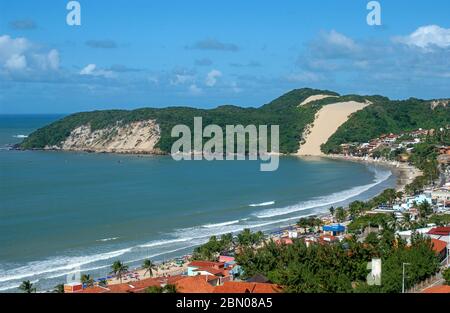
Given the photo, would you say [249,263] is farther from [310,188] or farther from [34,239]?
[310,188]

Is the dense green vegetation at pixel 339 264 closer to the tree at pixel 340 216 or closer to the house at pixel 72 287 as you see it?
the house at pixel 72 287

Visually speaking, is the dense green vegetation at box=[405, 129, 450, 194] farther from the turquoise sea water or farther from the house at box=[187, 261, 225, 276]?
the house at box=[187, 261, 225, 276]

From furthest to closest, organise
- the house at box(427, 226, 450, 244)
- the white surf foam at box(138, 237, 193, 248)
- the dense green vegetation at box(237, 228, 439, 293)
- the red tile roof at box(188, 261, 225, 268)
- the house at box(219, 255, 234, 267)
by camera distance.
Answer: the white surf foam at box(138, 237, 193, 248) < the house at box(427, 226, 450, 244) < the house at box(219, 255, 234, 267) < the red tile roof at box(188, 261, 225, 268) < the dense green vegetation at box(237, 228, 439, 293)

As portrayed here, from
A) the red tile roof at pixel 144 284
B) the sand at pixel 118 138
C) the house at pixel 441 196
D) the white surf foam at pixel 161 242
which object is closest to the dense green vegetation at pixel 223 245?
the white surf foam at pixel 161 242

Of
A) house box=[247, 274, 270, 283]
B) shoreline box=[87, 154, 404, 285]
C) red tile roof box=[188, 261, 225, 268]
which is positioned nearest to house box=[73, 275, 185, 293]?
shoreline box=[87, 154, 404, 285]

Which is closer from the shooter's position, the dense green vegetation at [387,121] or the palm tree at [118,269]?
the palm tree at [118,269]
